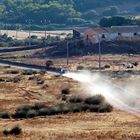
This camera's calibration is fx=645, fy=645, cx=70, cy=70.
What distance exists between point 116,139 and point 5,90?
34142 millimetres

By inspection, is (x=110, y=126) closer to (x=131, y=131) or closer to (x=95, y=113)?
(x=131, y=131)

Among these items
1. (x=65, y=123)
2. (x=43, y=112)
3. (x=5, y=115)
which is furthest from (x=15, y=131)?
(x=43, y=112)

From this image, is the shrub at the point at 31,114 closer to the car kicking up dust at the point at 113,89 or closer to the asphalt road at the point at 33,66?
the car kicking up dust at the point at 113,89

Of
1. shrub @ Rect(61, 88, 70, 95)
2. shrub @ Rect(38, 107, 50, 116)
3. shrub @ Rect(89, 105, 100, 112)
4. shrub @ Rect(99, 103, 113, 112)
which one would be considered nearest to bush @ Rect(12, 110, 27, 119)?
shrub @ Rect(38, 107, 50, 116)

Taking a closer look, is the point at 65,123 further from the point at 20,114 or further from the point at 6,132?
the point at 6,132

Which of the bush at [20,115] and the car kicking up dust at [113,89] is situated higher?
the bush at [20,115]

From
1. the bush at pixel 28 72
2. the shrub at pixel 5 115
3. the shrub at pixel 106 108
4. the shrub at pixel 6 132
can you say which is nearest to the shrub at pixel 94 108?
the shrub at pixel 106 108

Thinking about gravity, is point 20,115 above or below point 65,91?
above

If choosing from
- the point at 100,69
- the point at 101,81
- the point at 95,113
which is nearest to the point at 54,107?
the point at 95,113

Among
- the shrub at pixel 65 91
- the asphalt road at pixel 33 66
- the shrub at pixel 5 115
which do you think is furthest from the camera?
the asphalt road at pixel 33 66

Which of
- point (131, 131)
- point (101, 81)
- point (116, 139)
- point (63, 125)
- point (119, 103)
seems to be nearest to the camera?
point (116, 139)

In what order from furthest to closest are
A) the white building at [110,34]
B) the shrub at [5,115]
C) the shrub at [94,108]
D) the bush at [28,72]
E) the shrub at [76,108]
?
the white building at [110,34] → the bush at [28,72] → the shrub at [94,108] → the shrub at [76,108] → the shrub at [5,115]

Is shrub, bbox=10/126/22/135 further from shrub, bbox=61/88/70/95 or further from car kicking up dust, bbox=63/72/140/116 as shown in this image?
shrub, bbox=61/88/70/95

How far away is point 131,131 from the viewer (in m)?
41.4
